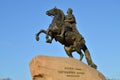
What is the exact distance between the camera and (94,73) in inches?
621

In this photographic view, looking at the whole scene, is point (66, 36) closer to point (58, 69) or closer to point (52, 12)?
point (52, 12)

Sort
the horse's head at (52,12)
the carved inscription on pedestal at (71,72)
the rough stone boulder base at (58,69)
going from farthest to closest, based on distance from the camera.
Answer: the horse's head at (52,12), the carved inscription on pedestal at (71,72), the rough stone boulder base at (58,69)

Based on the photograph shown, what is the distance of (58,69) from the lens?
1439 cm

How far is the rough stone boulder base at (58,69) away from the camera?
46.0ft

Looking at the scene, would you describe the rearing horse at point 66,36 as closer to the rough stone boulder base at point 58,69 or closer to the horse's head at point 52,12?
the horse's head at point 52,12

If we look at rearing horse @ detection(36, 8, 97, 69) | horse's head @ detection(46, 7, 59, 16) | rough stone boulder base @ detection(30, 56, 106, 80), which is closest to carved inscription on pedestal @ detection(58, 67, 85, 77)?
rough stone boulder base @ detection(30, 56, 106, 80)

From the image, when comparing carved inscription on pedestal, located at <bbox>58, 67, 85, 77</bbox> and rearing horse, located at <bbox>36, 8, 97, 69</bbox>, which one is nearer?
carved inscription on pedestal, located at <bbox>58, 67, 85, 77</bbox>

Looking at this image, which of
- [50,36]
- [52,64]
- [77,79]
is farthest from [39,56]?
[50,36]

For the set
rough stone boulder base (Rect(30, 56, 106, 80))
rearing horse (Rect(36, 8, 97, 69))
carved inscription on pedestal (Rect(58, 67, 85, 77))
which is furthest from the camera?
rearing horse (Rect(36, 8, 97, 69))

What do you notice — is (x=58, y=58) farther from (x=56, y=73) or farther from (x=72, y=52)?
(x=72, y=52)

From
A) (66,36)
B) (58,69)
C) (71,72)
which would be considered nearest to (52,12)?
(66,36)

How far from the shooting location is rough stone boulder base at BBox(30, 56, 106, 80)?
14.0 metres

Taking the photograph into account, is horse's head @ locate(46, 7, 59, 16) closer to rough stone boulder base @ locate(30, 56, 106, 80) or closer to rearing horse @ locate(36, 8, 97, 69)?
rearing horse @ locate(36, 8, 97, 69)

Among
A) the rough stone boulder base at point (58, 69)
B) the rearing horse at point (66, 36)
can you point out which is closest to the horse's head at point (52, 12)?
the rearing horse at point (66, 36)
